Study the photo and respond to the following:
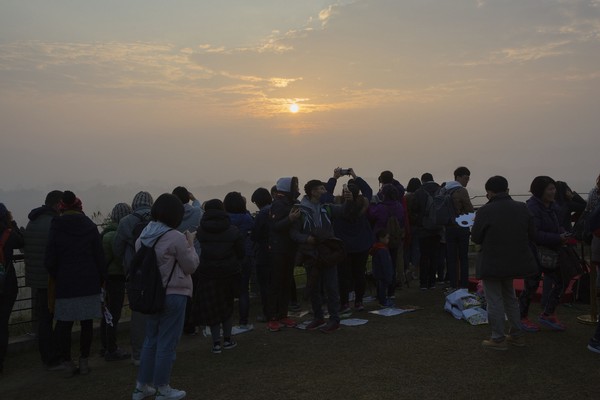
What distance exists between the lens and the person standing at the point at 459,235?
9109mm

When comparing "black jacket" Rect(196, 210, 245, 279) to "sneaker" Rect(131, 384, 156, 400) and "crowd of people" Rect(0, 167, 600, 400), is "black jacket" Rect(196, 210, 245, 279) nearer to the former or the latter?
"crowd of people" Rect(0, 167, 600, 400)

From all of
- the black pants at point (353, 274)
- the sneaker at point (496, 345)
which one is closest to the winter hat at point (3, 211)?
the black pants at point (353, 274)

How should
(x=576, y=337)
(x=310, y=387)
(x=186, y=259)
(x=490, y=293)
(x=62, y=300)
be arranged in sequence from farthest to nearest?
(x=576, y=337) → (x=490, y=293) → (x=62, y=300) → (x=310, y=387) → (x=186, y=259)

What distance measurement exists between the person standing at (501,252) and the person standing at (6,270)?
198 inches

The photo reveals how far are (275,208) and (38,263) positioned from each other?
2827 mm

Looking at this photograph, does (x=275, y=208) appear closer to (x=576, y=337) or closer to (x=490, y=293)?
(x=490, y=293)

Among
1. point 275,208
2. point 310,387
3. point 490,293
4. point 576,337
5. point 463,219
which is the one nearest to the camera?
point 310,387

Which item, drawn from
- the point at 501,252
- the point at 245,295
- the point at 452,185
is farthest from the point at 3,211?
the point at 452,185

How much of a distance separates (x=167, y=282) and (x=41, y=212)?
95.6 inches

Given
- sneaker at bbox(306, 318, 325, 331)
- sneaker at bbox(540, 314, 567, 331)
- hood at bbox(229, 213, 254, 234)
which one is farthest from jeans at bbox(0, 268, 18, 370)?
sneaker at bbox(540, 314, 567, 331)

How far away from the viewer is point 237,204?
7.56 metres

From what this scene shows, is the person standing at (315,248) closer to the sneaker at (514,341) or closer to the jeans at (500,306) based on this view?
the jeans at (500,306)

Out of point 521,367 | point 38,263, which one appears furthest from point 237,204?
point 521,367

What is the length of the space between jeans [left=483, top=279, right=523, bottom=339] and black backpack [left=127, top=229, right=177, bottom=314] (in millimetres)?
3454
